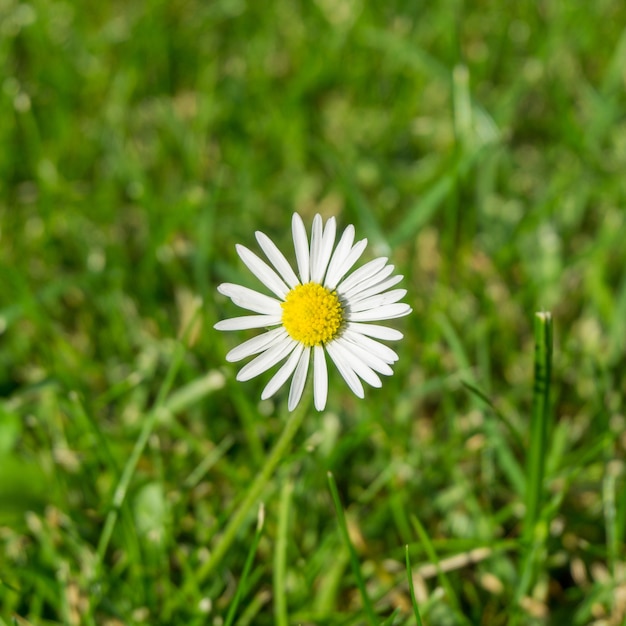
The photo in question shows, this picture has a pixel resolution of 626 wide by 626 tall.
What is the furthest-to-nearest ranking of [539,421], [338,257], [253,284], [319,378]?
[253,284]
[539,421]
[338,257]
[319,378]

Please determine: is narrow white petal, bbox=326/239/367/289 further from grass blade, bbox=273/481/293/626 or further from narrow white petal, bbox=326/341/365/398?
grass blade, bbox=273/481/293/626

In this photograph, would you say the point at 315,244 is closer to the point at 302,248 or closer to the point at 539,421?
the point at 302,248

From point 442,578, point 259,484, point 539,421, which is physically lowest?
point 442,578

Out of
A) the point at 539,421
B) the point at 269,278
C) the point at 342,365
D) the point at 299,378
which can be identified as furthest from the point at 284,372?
the point at 539,421

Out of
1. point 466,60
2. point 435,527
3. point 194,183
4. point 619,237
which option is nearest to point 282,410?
point 435,527

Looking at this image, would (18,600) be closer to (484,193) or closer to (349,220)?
(349,220)

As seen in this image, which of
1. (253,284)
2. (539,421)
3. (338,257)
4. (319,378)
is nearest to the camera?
(319,378)

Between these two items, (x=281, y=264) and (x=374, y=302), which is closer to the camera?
(x=374, y=302)
